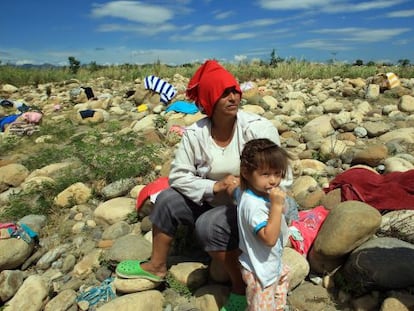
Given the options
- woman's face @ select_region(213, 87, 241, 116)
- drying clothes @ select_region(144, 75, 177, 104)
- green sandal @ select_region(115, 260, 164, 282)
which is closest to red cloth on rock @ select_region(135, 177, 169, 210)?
green sandal @ select_region(115, 260, 164, 282)

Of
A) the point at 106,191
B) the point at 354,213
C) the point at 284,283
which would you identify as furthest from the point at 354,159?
the point at 106,191

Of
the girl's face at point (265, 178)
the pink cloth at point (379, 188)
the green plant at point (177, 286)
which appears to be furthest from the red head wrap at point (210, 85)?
the pink cloth at point (379, 188)

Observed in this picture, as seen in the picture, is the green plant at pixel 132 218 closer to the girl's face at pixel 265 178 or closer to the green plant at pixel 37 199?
the green plant at pixel 37 199

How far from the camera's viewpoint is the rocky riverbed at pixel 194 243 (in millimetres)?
2420

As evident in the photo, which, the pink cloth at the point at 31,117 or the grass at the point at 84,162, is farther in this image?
the pink cloth at the point at 31,117

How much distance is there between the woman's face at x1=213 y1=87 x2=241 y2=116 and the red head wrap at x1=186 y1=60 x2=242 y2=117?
0.03m

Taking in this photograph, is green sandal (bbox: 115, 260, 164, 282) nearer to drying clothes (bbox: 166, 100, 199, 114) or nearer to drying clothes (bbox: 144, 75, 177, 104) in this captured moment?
drying clothes (bbox: 166, 100, 199, 114)

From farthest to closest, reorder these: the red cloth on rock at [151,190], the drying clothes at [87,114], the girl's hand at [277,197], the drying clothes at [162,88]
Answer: the drying clothes at [162,88] < the drying clothes at [87,114] < the red cloth on rock at [151,190] < the girl's hand at [277,197]

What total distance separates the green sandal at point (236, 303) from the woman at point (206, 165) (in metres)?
0.05

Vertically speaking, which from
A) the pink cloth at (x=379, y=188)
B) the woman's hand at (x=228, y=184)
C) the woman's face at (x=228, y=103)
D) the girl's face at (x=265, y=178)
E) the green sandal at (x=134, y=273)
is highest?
the woman's face at (x=228, y=103)

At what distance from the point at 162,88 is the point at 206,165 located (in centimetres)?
681

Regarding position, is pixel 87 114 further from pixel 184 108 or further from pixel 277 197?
pixel 277 197

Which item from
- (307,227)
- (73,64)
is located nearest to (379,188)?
(307,227)

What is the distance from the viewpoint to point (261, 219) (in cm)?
197
